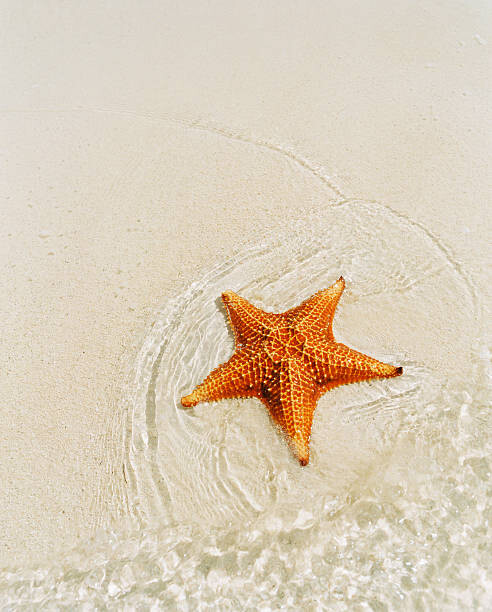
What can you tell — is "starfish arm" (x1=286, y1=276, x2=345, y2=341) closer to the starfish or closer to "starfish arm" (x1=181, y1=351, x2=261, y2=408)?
the starfish

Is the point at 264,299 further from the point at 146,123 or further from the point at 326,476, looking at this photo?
the point at 146,123

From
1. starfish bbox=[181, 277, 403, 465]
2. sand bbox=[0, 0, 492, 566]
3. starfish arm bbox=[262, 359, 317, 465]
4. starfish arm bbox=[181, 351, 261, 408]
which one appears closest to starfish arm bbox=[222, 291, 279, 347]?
starfish bbox=[181, 277, 403, 465]

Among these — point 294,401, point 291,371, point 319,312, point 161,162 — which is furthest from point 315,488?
point 161,162

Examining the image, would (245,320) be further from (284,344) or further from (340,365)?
(340,365)

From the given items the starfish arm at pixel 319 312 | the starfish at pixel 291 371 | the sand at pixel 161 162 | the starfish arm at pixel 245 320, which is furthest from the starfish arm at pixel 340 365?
the sand at pixel 161 162

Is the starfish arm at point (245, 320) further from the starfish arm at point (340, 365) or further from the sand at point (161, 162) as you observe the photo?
the sand at point (161, 162)

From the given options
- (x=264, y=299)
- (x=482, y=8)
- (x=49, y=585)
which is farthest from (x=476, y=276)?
(x=482, y=8)
